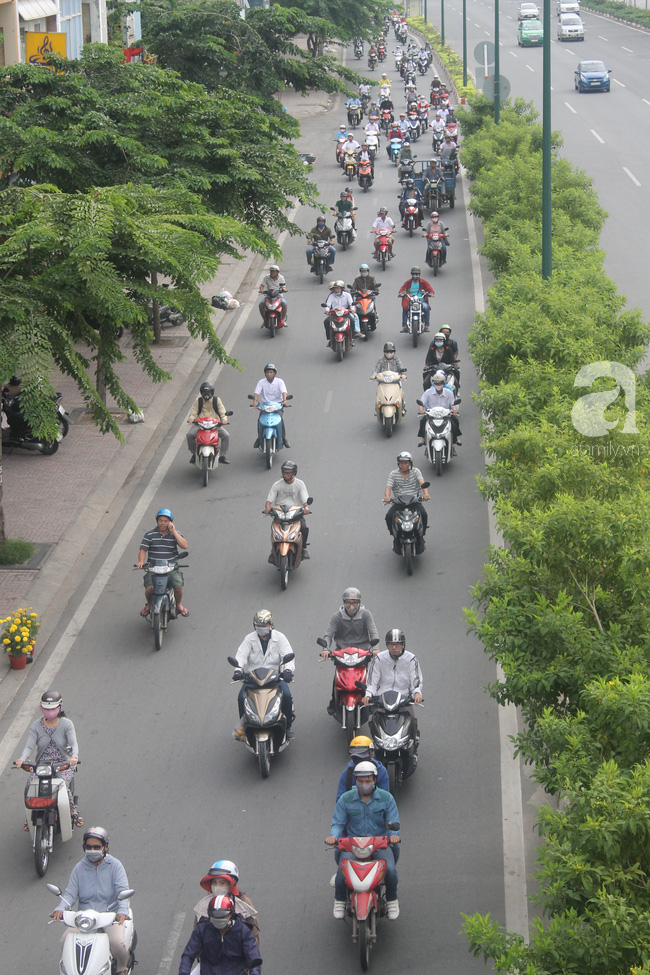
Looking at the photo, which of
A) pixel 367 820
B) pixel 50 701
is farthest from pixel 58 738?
pixel 367 820

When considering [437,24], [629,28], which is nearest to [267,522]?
[629,28]

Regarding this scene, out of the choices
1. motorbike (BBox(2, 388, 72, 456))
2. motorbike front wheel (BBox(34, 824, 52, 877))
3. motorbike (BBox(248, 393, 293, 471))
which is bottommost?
motorbike (BBox(2, 388, 72, 456))

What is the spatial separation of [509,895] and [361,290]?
17744mm

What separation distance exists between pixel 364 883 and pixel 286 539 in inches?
268

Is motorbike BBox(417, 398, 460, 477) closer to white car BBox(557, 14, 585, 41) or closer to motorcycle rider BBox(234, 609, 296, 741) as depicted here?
motorcycle rider BBox(234, 609, 296, 741)

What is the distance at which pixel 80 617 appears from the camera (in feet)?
48.9

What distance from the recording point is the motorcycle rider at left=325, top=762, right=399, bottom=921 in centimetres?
914

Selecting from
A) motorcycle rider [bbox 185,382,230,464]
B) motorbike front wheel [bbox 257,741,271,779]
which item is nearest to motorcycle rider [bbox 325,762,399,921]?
motorbike front wheel [bbox 257,741,271,779]

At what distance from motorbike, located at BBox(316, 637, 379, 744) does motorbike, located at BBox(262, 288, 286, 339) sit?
1523 centimetres

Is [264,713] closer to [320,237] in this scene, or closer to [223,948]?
[223,948]

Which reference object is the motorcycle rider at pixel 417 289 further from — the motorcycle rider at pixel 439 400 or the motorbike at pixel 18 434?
the motorbike at pixel 18 434

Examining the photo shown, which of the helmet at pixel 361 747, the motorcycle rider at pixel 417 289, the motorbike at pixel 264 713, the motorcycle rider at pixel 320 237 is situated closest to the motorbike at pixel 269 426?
the motorcycle rider at pixel 417 289

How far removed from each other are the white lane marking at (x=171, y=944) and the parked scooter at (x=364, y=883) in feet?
4.25

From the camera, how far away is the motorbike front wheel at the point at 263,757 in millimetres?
11430
